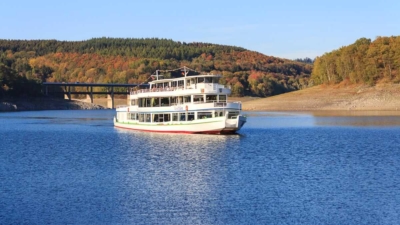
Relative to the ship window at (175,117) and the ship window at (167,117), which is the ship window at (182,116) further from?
the ship window at (167,117)

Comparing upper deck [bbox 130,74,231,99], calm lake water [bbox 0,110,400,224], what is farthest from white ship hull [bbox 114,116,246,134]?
calm lake water [bbox 0,110,400,224]

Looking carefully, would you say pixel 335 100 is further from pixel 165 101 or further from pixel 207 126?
pixel 207 126

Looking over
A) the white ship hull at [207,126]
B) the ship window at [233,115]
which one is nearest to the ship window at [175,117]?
the white ship hull at [207,126]

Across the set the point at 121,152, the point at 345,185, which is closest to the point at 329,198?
the point at 345,185

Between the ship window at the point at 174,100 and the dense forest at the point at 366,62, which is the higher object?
the dense forest at the point at 366,62

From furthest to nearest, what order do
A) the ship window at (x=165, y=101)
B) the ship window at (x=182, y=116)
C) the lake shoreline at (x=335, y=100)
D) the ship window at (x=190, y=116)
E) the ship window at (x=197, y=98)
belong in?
the lake shoreline at (x=335, y=100)
the ship window at (x=165, y=101)
the ship window at (x=182, y=116)
the ship window at (x=190, y=116)
the ship window at (x=197, y=98)

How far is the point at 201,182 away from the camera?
119ft

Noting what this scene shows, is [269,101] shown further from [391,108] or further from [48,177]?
[48,177]

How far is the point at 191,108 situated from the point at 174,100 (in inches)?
181

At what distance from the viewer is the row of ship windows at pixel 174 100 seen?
67562 mm

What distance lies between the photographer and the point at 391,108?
5408 inches

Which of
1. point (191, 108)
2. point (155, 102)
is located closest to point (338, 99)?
point (155, 102)

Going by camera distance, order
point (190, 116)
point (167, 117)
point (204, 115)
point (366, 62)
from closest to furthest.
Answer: point (204, 115)
point (190, 116)
point (167, 117)
point (366, 62)

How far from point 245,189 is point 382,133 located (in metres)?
42.3
